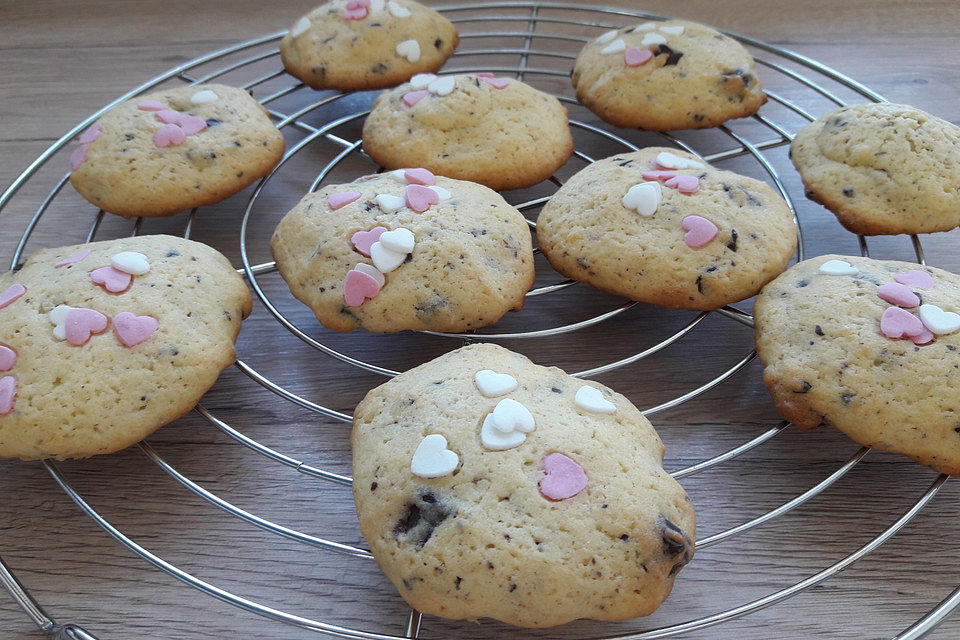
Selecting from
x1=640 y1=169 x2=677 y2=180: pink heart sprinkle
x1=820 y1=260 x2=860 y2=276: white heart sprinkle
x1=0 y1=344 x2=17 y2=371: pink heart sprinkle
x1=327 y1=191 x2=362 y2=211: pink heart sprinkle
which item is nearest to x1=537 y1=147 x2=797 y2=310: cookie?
x1=640 y1=169 x2=677 y2=180: pink heart sprinkle

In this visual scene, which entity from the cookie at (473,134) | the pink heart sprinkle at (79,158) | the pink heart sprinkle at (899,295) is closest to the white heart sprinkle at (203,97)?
the pink heart sprinkle at (79,158)

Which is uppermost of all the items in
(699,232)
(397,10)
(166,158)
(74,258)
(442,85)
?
(397,10)

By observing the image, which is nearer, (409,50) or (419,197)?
(419,197)

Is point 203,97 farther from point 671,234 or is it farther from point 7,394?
point 671,234

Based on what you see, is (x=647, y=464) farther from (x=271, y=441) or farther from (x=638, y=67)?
(x=638, y=67)

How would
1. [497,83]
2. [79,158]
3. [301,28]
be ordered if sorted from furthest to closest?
1. [301,28]
2. [497,83]
3. [79,158]

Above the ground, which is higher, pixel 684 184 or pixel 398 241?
pixel 684 184

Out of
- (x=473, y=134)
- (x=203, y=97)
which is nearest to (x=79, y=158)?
(x=203, y=97)

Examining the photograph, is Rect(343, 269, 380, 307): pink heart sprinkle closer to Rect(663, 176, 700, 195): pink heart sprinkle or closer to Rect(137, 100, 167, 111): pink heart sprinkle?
Rect(663, 176, 700, 195): pink heart sprinkle
